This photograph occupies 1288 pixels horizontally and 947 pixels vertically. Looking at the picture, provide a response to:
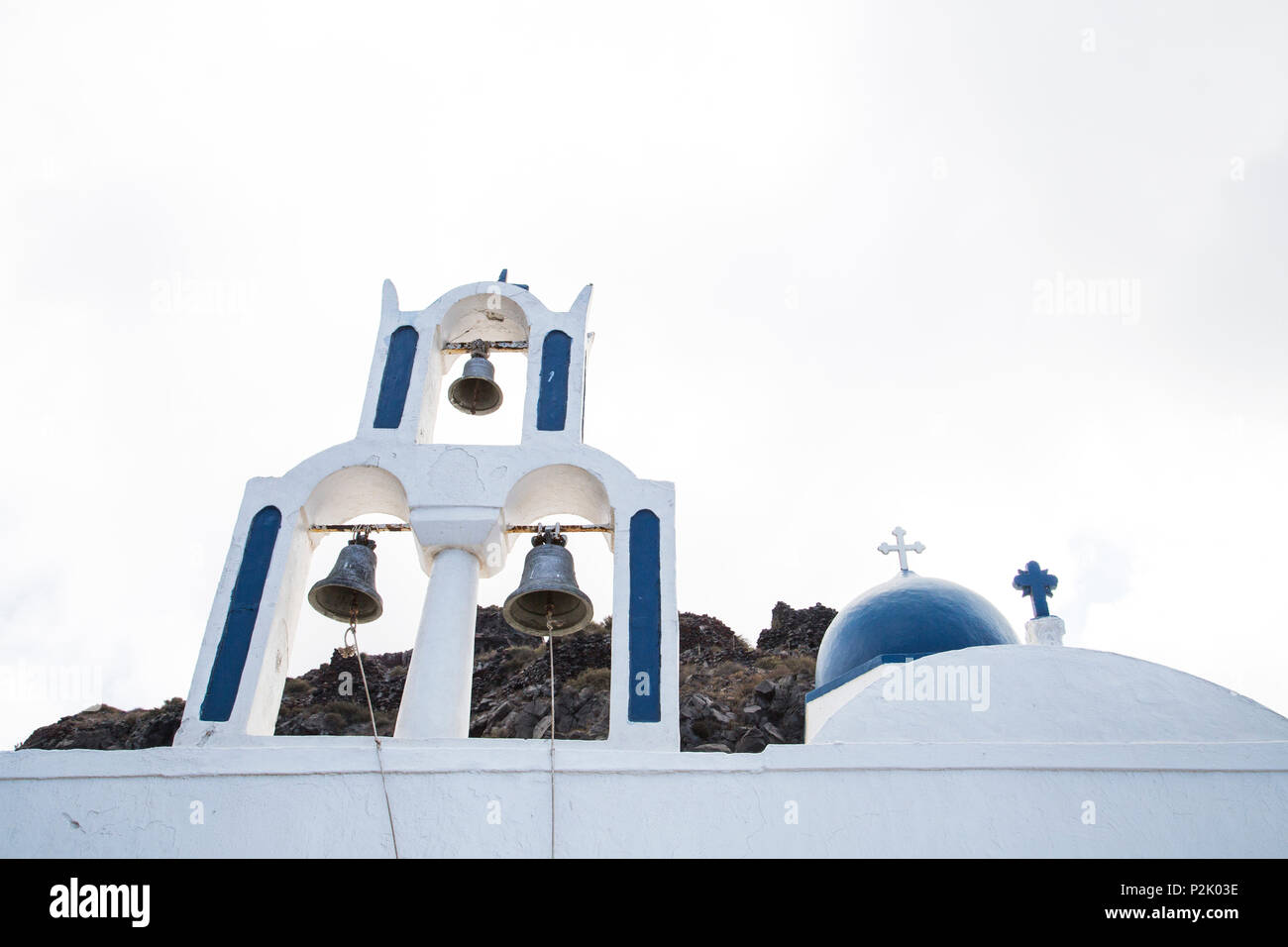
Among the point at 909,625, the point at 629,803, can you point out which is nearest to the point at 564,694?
the point at 909,625

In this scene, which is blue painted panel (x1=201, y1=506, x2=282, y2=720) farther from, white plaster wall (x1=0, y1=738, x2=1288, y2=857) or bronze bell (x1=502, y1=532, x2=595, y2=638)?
bronze bell (x1=502, y1=532, x2=595, y2=638)

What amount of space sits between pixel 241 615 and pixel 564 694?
1532cm

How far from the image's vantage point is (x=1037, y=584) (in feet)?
22.1

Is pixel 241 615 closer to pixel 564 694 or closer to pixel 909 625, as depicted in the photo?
pixel 909 625

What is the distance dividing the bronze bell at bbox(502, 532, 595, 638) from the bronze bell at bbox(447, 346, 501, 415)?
1531 mm

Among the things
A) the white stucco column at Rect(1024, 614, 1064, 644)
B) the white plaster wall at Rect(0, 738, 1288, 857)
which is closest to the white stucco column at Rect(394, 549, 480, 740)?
the white plaster wall at Rect(0, 738, 1288, 857)

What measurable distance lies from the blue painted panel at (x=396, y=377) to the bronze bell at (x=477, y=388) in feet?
1.44

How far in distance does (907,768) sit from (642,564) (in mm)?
1714

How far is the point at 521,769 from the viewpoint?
425 centimetres

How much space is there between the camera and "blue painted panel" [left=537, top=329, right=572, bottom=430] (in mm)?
5914

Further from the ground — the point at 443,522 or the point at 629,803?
the point at 443,522
